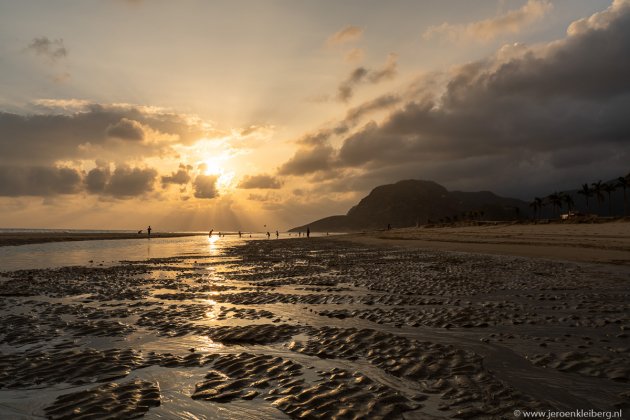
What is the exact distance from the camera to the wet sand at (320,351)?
621 centimetres

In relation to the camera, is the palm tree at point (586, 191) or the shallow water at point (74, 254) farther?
the palm tree at point (586, 191)

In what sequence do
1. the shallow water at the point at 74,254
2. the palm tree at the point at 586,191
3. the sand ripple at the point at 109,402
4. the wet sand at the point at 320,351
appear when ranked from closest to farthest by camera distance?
the sand ripple at the point at 109,402, the wet sand at the point at 320,351, the shallow water at the point at 74,254, the palm tree at the point at 586,191

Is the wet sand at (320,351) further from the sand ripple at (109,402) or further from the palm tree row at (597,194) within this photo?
the palm tree row at (597,194)

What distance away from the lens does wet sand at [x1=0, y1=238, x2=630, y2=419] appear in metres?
6.21

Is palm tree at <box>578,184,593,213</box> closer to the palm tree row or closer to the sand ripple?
the palm tree row

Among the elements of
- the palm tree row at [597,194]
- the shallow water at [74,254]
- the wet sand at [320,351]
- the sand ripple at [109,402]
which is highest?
the palm tree row at [597,194]

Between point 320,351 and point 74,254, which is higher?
point 74,254

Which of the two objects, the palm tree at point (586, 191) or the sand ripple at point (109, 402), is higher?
the palm tree at point (586, 191)

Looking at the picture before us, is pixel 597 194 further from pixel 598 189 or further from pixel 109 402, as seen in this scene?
pixel 109 402

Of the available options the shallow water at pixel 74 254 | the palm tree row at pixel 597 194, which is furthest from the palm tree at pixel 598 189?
the shallow water at pixel 74 254

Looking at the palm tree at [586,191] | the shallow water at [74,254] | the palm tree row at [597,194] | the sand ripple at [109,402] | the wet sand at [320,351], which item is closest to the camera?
the sand ripple at [109,402]

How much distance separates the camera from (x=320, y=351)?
907 cm

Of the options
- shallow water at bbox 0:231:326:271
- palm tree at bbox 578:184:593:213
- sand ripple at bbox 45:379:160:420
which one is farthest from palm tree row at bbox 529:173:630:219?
sand ripple at bbox 45:379:160:420

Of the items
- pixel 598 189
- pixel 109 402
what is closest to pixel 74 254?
pixel 109 402
